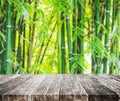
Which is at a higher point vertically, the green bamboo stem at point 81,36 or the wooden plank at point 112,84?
the green bamboo stem at point 81,36

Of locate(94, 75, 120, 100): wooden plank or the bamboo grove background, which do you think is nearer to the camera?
locate(94, 75, 120, 100): wooden plank

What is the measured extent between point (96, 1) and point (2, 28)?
0.77 m

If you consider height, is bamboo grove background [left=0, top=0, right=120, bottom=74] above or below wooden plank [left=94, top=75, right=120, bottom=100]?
above

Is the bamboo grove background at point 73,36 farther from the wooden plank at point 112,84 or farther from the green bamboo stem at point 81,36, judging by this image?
the wooden plank at point 112,84

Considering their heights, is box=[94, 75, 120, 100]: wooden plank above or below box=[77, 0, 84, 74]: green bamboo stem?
below

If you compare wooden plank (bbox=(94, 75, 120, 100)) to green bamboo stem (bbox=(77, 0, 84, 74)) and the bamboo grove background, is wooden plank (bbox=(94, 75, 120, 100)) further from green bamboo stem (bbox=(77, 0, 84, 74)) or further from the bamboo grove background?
green bamboo stem (bbox=(77, 0, 84, 74))

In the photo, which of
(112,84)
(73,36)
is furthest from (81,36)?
(112,84)

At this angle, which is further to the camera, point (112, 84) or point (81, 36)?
point (81, 36)

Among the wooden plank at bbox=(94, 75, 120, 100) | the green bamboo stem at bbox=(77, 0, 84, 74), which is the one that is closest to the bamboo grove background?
the green bamboo stem at bbox=(77, 0, 84, 74)

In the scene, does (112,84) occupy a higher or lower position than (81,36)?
lower

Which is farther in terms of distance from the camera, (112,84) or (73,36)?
(73,36)

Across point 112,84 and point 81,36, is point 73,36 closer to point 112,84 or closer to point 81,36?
point 81,36

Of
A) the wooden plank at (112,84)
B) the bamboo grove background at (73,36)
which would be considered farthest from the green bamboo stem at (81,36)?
the wooden plank at (112,84)

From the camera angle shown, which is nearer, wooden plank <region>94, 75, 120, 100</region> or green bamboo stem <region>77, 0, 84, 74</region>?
wooden plank <region>94, 75, 120, 100</region>
